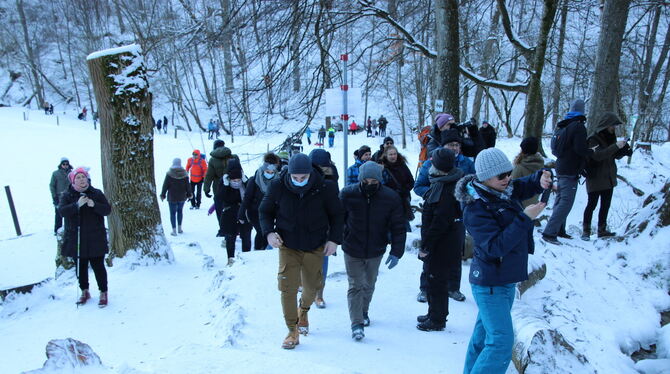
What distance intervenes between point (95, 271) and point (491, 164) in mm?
5084

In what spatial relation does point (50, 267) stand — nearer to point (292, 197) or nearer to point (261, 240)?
point (261, 240)

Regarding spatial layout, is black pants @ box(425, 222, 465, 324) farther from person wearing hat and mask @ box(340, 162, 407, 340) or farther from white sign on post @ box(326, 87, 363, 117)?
white sign on post @ box(326, 87, 363, 117)

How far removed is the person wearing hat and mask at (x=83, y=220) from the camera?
5.27m

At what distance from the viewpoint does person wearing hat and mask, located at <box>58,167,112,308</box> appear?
207 inches

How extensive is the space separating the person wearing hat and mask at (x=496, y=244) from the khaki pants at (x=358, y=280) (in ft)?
4.23

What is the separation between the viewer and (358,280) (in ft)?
12.8

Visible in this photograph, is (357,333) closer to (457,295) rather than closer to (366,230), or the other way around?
(366,230)

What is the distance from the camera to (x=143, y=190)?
6.99 meters

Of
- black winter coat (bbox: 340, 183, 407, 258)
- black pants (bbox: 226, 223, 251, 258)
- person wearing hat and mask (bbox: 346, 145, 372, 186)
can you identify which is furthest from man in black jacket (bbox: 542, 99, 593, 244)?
black pants (bbox: 226, 223, 251, 258)

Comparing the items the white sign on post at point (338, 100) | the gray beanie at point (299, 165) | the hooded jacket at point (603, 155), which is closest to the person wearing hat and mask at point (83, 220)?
Result: the gray beanie at point (299, 165)

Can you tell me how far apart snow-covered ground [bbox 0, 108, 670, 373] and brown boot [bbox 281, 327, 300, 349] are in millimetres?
84

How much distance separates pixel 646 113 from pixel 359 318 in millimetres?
17532

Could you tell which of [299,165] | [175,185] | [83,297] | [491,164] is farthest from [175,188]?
[491,164]

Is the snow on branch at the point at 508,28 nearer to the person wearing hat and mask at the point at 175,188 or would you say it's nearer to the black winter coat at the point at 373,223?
the black winter coat at the point at 373,223
